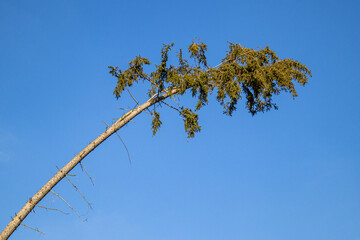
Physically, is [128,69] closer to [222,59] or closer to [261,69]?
[222,59]

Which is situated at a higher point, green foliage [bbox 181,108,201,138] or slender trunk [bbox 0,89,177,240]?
green foliage [bbox 181,108,201,138]

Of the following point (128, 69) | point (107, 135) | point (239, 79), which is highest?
point (239, 79)

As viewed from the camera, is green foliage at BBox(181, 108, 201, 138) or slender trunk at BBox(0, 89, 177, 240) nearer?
slender trunk at BBox(0, 89, 177, 240)

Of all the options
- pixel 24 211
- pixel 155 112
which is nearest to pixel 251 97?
pixel 155 112

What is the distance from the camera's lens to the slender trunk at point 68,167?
9070 millimetres

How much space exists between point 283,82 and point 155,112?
4512mm

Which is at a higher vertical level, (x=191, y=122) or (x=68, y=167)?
(x=191, y=122)

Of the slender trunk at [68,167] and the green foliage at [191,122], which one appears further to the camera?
the green foliage at [191,122]

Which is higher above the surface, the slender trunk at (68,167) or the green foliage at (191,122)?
the green foliage at (191,122)

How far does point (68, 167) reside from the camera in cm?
993

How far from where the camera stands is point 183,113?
38.7ft

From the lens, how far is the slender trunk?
29.8 ft

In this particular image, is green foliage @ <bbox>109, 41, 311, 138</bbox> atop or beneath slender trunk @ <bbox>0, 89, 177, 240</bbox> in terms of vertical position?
atop

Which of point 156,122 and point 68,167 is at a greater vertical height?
point 156,122
